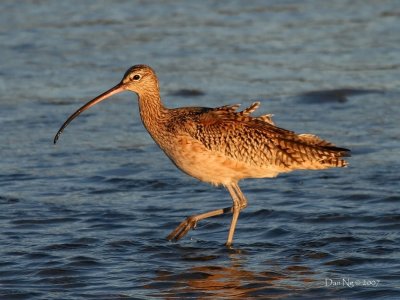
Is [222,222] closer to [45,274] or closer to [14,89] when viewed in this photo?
[45,274]

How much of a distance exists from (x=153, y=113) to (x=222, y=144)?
2.60ft

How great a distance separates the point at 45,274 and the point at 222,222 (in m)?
2.40

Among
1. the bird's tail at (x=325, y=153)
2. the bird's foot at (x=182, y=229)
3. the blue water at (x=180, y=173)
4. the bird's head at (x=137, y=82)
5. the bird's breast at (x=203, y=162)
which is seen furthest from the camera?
the bird's head at (x=137, y=82)

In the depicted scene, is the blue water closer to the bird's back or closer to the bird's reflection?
the bird's reflection

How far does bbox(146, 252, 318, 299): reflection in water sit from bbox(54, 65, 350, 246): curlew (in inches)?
29.5

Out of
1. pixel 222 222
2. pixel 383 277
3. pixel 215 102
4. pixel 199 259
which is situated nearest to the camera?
pixel 383 277

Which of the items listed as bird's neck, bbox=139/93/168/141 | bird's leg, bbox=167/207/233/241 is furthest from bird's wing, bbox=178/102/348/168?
bird's leg, bbox=167/207/233/241

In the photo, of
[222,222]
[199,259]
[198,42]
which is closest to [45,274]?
[199,259]

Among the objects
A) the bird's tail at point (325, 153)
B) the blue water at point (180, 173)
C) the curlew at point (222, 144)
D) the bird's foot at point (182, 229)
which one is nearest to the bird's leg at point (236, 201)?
the curlew at point (222, 144)

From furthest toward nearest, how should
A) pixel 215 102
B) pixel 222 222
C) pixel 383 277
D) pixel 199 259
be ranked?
pixel 215 102 → pixel 222 222 → pixel 199 259 → pixel 383 277

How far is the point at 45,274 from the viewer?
923 centimetres

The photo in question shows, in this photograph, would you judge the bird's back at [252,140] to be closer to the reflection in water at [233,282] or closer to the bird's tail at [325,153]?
the bird's tail at [325,153]

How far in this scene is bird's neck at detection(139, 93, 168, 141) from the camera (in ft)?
34.3

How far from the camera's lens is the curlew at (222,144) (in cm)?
1016
